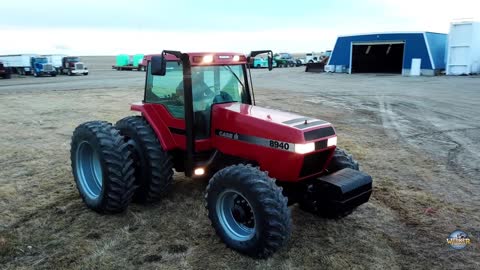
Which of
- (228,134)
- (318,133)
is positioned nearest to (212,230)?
(228,134)

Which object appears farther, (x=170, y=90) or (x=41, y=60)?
(x=41, y=60)

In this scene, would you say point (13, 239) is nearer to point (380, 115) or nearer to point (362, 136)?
point (362, 136)

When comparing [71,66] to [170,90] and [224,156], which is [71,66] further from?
[224,156]

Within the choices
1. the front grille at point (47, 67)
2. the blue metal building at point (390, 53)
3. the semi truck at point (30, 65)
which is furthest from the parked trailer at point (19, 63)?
the blue metal building at point (390, 53)

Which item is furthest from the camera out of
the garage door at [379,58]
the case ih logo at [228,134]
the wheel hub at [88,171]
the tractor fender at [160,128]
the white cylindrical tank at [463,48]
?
the garage door at [379,58]

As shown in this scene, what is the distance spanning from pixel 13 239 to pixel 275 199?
124 inches

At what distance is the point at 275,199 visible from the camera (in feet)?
13.0

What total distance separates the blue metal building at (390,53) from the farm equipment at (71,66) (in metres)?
25.4

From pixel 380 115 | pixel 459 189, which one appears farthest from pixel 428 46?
pixel 459 189

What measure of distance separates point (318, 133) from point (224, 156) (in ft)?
4.18

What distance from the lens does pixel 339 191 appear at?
4.32m

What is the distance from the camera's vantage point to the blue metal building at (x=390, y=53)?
35.5 metres

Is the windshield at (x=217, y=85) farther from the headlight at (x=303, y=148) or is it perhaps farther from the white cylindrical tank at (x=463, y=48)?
the white cylindrical tank at (x=463, y=48)

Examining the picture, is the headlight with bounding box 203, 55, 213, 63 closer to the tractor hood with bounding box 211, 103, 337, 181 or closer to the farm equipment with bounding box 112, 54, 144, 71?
the tractor hood with bounding box 211, 103, 337, 181
